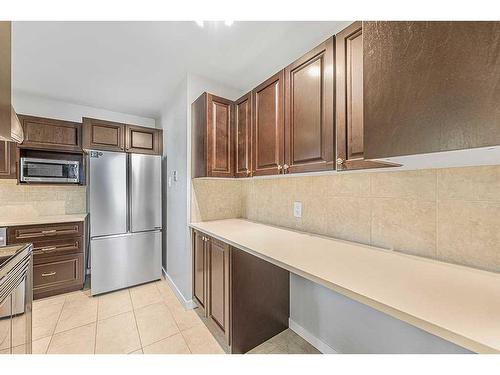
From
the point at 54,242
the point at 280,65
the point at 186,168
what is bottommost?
the point at 54,242

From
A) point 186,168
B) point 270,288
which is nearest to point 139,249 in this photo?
point 186,168

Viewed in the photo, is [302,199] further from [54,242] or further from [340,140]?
[54,242]

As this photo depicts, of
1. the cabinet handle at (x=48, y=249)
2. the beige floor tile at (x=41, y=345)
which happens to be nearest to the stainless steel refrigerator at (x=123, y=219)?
the cabinet handle at (x=48, y=249)

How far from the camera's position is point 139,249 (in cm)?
262

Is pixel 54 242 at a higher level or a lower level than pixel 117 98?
lower

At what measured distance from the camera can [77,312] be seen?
207 centimetres

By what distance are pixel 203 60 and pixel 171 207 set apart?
1.66m

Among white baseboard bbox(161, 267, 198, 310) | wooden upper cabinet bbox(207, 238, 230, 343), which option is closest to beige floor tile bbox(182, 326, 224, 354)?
wooden upper cabinet bbox(207, 238, 230, 343)

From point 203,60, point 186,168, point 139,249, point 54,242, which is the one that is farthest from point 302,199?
point 54,242

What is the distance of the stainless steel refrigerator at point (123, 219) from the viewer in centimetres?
237

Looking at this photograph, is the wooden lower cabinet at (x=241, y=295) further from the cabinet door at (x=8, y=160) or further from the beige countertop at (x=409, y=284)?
the cabinet door at (x=8, y=160)

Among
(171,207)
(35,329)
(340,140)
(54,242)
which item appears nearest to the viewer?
(340,140)
